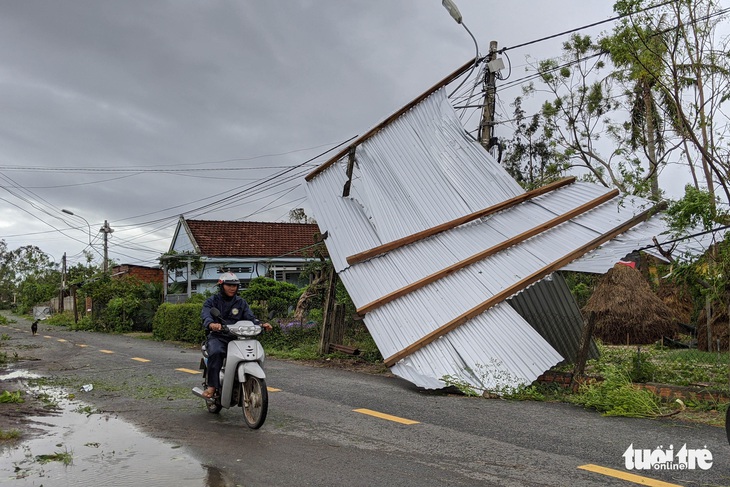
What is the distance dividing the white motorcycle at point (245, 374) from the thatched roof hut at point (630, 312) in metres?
14.6

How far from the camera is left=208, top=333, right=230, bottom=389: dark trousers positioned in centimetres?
725

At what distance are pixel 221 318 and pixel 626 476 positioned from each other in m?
4.53

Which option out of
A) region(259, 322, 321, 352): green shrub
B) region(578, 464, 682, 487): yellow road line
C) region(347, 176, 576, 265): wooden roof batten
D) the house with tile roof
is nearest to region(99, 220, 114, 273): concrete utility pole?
the house with tile roof

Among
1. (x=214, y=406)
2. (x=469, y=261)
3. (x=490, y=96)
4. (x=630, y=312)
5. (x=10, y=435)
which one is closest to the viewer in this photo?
(x=10, y=435)

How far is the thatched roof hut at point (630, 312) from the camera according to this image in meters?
19.0

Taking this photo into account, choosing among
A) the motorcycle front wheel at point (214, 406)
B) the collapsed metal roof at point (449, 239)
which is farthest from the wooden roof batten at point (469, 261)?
the motorcycle front wheel at point (214, 406)

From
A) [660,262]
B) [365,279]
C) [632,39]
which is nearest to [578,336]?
[660,262]

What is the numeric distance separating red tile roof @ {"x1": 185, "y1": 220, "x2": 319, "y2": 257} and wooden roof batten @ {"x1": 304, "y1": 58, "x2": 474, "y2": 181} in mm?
21542

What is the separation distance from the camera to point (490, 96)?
16297 mm

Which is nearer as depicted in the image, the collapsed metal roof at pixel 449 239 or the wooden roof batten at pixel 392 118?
the collapsed metal roof at pixel 449 239

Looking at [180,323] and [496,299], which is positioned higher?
[496,299]

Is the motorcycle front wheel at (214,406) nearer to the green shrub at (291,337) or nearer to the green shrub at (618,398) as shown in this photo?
the green shrub at (618,398)

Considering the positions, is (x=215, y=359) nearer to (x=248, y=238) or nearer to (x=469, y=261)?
(x=469, y=261)

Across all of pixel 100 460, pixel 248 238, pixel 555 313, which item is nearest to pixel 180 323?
pixel 555 313
